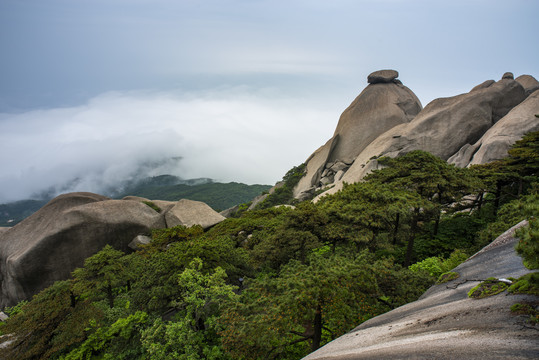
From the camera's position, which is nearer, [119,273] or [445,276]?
[445,276]

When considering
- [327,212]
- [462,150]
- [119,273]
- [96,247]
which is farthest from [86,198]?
[462,150]

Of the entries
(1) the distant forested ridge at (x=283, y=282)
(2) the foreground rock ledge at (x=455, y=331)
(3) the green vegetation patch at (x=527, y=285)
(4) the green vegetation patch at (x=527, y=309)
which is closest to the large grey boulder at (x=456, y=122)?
(1) the distant forested ridge at (x=283, y=282)

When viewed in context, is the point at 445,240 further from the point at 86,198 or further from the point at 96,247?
the point at 86,198

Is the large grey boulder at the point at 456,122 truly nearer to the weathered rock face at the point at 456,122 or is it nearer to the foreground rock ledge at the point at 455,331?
the weathered rock face at the point at 456,122

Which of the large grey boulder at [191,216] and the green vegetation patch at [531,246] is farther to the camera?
the large grey boulder at [191,216]

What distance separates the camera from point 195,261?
12039 mm

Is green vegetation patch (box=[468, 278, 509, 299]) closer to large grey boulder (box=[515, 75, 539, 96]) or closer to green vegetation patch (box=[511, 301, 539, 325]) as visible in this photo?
green vegetation patch (box=[511, 301, 539, 325])

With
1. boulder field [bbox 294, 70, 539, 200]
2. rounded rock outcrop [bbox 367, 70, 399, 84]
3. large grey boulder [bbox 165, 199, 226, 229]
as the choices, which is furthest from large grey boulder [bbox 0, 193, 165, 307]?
A: rounded rock outcrop [bbox 367, 70, 399, 84]

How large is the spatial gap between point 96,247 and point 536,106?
48.7m

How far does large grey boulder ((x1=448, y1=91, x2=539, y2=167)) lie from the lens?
2673 cm

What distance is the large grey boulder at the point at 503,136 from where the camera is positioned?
26734 millimetres

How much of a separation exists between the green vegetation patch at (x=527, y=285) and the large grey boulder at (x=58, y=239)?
3089 centimetres

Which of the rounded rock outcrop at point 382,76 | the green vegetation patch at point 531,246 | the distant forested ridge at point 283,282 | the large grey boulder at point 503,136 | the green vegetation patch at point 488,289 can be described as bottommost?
the distant forested ridge at point 283,282

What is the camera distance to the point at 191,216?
3162 cm
